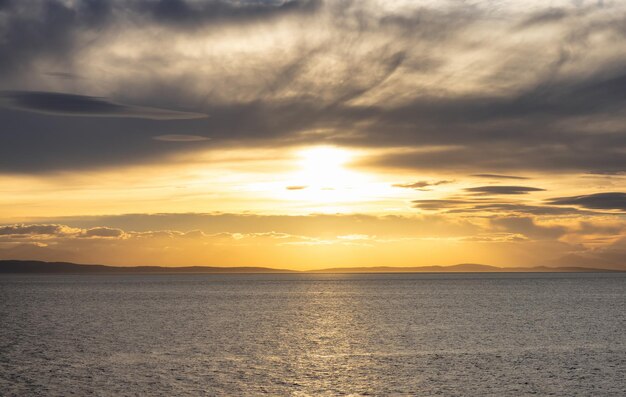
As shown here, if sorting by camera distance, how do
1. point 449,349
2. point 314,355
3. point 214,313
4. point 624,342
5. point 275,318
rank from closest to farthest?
point 314,355
point 449,349
point 624,342
point 275,318
point 214,313

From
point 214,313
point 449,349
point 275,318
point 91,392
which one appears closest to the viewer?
point 91,392

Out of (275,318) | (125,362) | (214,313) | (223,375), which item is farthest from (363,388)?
(214,313)

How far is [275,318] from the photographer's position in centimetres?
9025

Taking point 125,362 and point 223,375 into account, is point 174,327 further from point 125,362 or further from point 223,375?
point 223,375

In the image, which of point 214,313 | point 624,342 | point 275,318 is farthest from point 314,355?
point 214,313

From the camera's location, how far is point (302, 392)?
36281 millimetres

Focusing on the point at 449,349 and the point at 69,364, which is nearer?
the point at 69,364

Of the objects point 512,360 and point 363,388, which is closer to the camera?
point 363,388

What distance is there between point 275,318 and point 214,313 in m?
14.2

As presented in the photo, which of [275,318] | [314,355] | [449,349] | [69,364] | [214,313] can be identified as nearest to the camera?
[69,364]

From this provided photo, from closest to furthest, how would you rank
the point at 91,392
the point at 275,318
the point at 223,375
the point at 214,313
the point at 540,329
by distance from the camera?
1. the point at 91,392
2. the point at 223,375
3. the point at 540,329
4. the point at 275,318
5. the point at 214,313

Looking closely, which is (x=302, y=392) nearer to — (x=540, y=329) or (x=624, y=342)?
(x=624, y=342)

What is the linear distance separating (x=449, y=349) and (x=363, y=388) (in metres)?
19.3

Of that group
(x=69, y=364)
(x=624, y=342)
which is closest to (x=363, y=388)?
(x=69, y=364)
